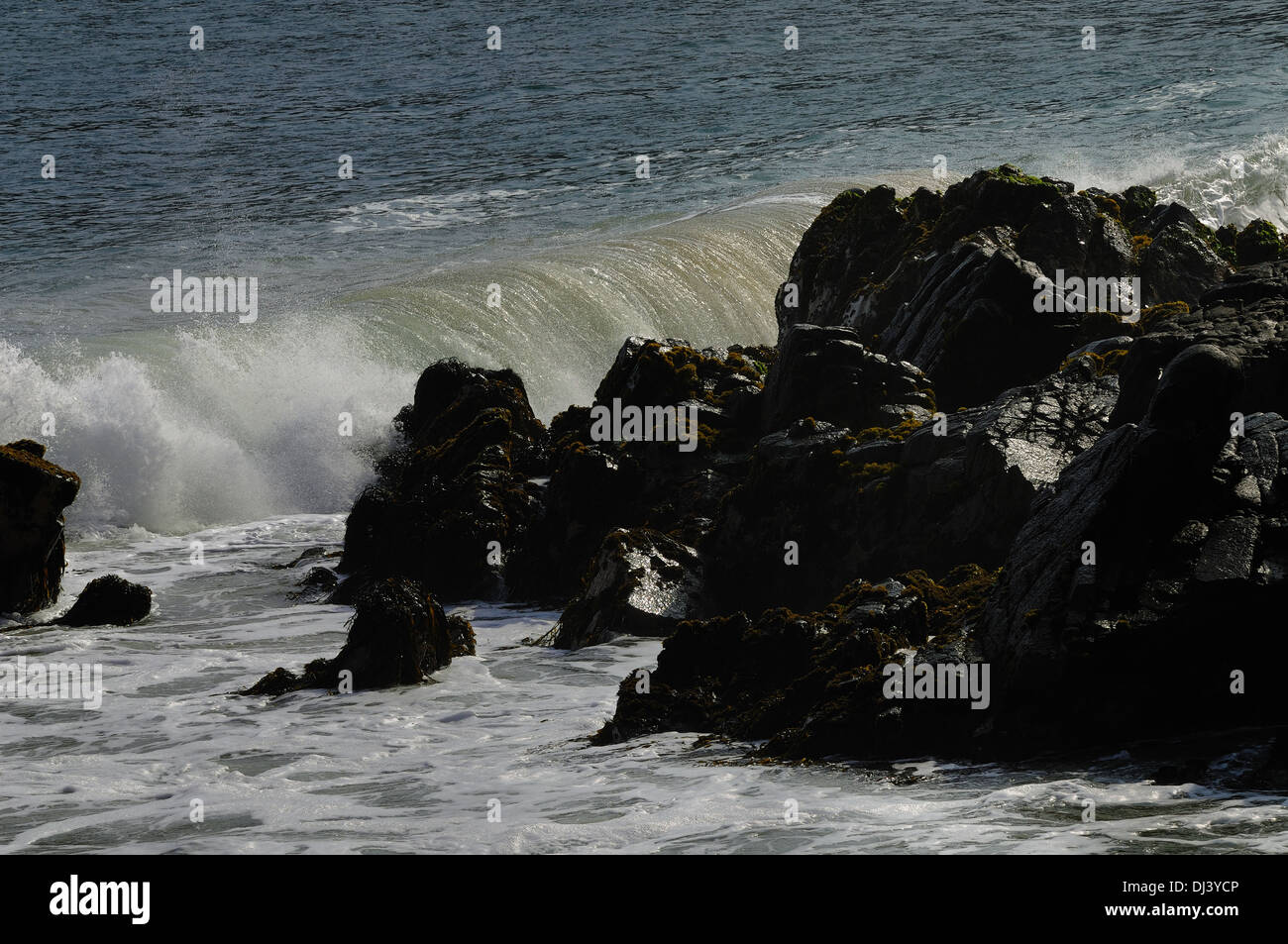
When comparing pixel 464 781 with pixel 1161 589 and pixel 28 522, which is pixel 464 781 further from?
pixel 28 522

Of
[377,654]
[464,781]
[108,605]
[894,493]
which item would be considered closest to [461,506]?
[108,605]

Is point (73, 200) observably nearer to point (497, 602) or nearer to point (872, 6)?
point (497, 602)

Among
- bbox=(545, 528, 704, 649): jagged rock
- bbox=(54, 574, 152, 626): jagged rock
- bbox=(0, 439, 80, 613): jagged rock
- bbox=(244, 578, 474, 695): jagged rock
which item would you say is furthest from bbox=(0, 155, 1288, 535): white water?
bbox=(244, 578, 474, 695): jagged rock

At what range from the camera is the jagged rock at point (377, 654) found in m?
12.7

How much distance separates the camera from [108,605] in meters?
15.5

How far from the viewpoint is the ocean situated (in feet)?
30.3

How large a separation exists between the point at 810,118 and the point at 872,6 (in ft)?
52.0

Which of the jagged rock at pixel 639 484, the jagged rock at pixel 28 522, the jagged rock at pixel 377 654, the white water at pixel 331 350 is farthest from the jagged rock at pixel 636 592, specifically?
the white water at pixel 331 350

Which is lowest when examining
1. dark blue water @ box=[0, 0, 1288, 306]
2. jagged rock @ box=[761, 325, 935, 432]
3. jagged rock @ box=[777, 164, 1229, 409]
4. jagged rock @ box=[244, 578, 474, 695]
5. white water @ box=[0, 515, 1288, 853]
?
white water @ box=[0, 515, 1288, 853]

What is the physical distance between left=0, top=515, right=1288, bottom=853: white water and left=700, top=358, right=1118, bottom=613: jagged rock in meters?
1.65

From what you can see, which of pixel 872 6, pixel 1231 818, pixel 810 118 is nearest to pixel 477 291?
pixel 810 118

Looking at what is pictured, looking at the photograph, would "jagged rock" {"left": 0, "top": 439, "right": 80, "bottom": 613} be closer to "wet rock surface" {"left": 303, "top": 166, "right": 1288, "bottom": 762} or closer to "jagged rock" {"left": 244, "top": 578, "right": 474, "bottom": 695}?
"wet rock surface" {"left": 303, "top": 166, "right": 1288, "bottom": 762}

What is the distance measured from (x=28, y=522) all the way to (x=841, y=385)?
27.9ft

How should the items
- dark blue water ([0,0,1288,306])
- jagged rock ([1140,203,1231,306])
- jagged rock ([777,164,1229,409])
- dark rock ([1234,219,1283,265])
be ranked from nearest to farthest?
jagged rock ([777,164,1229,409]) < jagged rock ([1140,203,1231,306]) < dark rock ([1234,219,1283,265]) < dark blue water ([0,0,1288,306])
